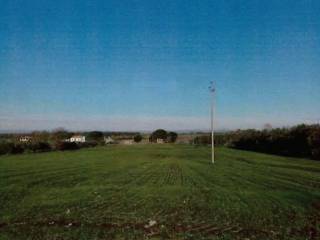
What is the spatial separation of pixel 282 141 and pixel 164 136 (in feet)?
219

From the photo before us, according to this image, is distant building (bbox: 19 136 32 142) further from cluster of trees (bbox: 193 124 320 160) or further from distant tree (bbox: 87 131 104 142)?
cluster of trees (bbox: 193 124 320 160)

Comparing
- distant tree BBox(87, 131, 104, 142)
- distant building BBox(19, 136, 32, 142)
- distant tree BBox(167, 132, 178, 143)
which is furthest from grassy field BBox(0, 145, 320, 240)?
distant tree BBox(167, 132, 178, 143)

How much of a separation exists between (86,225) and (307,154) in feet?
244

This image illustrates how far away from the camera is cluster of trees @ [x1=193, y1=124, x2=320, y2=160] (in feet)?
264

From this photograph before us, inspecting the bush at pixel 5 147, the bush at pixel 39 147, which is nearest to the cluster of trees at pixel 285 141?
the bush at pixel 39 147

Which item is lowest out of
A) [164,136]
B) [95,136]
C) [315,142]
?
[315,142]

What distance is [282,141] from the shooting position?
91750 millimetres

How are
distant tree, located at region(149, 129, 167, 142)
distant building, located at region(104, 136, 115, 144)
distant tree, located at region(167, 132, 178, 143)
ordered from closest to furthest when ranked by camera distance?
distant building, located at region(104, 136, 115, 144) → distant tree, located at region(167, 132, 178, 143) → distant tree, located at region(149, 129, 167, 142)

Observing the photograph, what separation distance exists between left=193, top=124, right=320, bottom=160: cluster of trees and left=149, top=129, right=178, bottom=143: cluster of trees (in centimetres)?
3278

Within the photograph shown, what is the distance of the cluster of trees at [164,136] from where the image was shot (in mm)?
152625

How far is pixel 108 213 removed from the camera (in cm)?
1752

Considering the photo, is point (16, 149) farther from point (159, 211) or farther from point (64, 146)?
point (159, 211)

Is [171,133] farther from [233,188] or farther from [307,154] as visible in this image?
[233,188]

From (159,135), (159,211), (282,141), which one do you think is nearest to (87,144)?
(159,135)
